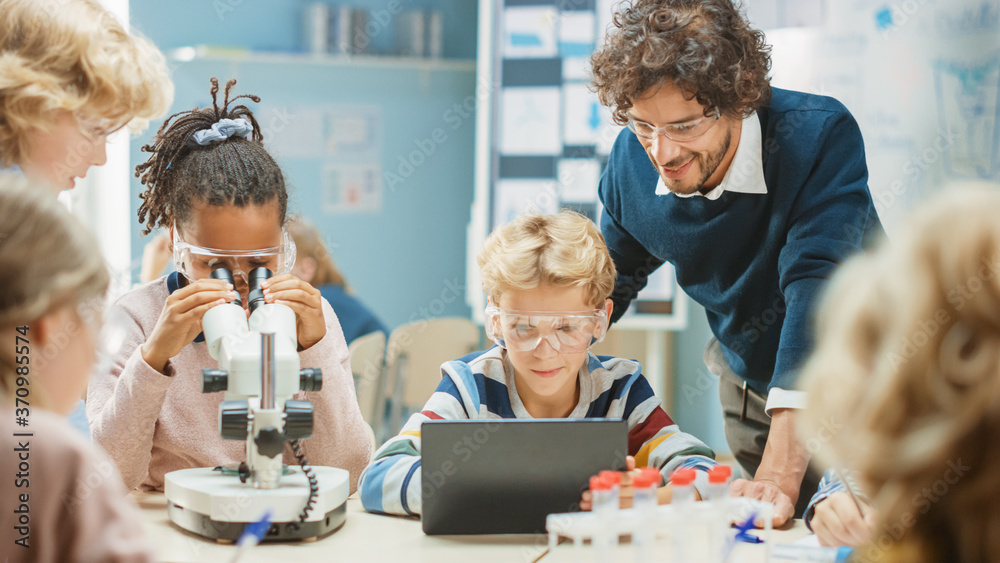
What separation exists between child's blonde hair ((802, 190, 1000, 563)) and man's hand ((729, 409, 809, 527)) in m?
0.68

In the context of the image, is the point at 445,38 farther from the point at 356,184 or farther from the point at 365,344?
the point at 365,344

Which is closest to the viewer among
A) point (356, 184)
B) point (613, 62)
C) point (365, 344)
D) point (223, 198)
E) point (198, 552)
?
point (198, 552)

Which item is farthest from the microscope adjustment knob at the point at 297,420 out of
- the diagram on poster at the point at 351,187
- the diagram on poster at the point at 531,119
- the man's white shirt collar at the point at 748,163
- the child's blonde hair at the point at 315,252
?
the diagram on poster at the point at 351,187

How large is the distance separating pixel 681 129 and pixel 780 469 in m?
A: 0.68

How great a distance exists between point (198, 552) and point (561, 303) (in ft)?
2.67

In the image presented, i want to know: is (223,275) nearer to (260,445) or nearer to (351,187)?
(260,445)

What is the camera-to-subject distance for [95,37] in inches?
58.1

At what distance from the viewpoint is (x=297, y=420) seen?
137cm

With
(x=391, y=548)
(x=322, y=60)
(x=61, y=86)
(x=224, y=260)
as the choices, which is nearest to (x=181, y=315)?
(x=224, y=260)

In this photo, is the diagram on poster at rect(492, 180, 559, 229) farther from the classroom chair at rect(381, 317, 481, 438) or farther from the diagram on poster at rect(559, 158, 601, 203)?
the classroom chair at rect(381, 317, 481, 438)

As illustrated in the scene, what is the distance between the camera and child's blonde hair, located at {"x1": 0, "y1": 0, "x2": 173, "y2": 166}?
138cm

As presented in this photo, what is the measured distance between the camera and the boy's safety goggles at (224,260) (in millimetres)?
1654

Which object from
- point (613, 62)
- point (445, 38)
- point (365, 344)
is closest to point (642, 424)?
Answer: point (613, 62)

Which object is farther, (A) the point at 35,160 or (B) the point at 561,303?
(B) the point at 561,303
